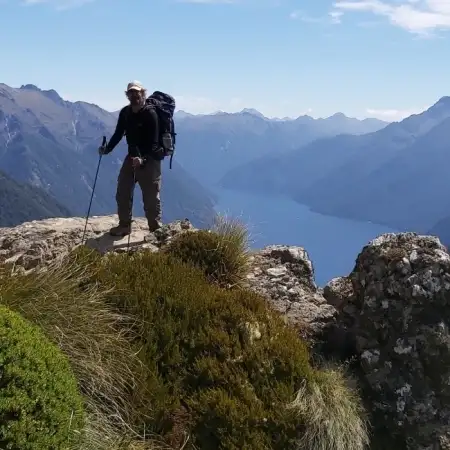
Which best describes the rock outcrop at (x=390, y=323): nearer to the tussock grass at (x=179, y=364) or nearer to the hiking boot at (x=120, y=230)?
the tussock grass at (x=179, y=364)

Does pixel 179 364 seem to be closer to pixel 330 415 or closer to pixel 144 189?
pixel 330 415

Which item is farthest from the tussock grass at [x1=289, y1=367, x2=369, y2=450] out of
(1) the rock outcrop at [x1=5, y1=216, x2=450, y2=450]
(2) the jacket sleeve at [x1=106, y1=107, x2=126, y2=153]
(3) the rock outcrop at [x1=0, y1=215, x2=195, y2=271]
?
(2) the jacket sleeve at [x1=106, y1=107, x2=126, y2=153]

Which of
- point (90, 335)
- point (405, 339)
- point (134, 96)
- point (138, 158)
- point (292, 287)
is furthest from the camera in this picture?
point (138, 158)

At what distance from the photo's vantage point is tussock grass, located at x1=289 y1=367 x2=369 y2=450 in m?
5.52

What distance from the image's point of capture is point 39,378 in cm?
411

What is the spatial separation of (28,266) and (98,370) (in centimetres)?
320

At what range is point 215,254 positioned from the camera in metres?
8.35

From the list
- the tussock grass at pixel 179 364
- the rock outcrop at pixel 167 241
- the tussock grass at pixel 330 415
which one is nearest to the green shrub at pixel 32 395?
the tussock grass at pixel 179 364

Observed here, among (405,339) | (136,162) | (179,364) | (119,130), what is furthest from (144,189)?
(405,339)

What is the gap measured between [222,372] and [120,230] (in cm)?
530

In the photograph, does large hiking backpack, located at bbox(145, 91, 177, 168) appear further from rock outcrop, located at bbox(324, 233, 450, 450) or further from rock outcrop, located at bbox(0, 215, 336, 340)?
rock outcrop, located at bbox(324, 233, 450, 450)

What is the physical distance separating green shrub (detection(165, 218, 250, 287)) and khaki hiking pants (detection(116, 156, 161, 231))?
6.89 feet

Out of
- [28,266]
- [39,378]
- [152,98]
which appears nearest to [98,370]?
[39,378]

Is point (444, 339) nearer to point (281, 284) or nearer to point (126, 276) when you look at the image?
point (281, 284)
